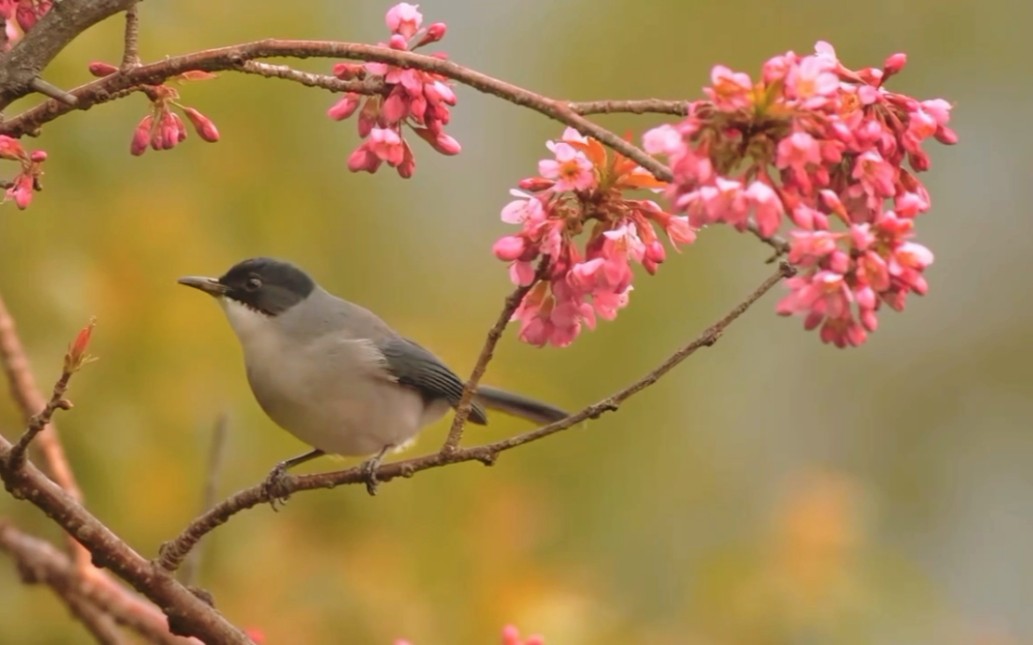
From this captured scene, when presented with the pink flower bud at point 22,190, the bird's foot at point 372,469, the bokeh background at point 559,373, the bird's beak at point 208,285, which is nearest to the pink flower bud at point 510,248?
the bird's foot at point 372,469

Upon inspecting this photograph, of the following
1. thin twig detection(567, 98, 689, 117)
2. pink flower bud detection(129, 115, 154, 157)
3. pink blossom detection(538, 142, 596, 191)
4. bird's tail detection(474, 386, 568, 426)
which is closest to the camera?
thin twig detection(567, 98, 689, 117)

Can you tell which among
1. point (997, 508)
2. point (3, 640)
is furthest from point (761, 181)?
point (997, 508)

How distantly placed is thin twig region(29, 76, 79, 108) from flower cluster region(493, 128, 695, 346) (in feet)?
1.83

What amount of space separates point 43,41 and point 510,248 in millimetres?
653

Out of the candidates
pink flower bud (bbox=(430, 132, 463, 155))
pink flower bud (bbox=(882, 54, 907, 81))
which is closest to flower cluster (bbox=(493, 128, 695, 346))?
pink flower bud (bbox=(430, 132, 463, 155))

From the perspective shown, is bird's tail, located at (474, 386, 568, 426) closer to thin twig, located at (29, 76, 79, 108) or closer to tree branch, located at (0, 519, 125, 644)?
tree branch, located at (0, 519, 125, 644)

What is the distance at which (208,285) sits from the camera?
3.41 m

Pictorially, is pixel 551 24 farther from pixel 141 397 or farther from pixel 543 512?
pixel 141 397

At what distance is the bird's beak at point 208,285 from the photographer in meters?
3.34

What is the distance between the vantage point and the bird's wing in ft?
11.5

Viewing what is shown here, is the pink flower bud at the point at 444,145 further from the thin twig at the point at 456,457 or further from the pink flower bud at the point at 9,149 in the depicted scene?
the pink flower bud at the point at 9,149

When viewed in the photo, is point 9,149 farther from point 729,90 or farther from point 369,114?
point 729,90

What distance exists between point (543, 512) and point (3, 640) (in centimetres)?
186

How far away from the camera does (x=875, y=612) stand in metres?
4.33
